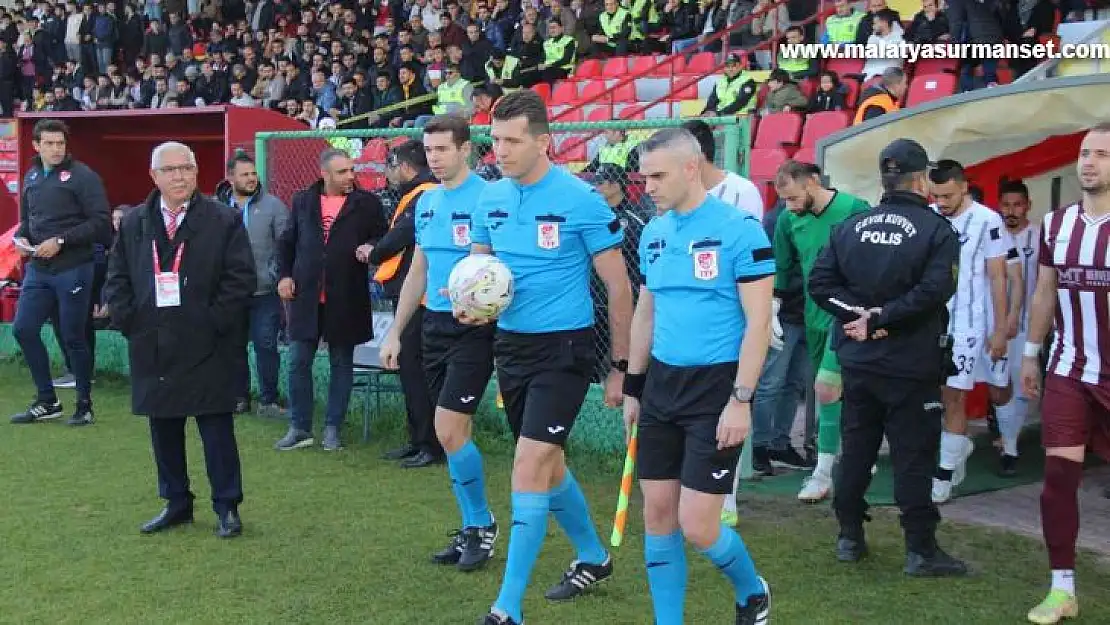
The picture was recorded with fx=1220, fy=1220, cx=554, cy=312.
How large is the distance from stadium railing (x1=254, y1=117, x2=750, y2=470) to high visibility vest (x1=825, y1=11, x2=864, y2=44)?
3798 mm

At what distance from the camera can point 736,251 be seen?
389 cm

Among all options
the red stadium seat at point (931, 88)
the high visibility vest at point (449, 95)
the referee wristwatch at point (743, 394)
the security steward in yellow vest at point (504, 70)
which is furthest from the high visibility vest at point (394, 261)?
the security steward in yellow vest at point (504, 70)

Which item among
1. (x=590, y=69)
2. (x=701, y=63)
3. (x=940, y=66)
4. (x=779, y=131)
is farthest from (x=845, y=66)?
(x=590, y=69)

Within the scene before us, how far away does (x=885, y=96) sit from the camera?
10.8m

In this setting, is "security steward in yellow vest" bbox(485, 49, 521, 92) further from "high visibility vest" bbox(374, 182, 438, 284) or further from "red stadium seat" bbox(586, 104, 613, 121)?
"high visibility vest" bbox(374, 182, 438, 284)

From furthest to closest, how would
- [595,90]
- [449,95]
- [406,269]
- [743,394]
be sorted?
[449,95], [595,90], [406,269], [743,394]

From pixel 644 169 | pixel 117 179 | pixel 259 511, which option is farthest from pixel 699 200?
pixel 117 179

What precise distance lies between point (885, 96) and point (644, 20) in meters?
6.28

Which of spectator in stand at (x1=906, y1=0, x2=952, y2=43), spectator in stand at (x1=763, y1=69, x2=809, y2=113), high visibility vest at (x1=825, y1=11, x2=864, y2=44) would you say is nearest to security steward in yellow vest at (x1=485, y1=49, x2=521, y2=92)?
spectator in stand at (x1=763, y1=69, x2=809, y2=113)

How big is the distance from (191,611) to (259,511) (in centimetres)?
166

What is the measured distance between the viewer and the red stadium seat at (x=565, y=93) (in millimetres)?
15938

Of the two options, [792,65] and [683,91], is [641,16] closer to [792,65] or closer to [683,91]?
[683,91]

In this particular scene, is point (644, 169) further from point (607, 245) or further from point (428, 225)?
point (428, 225)

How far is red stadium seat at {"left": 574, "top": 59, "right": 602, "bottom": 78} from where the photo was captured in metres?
16.5
